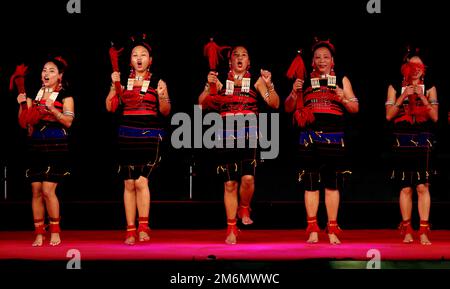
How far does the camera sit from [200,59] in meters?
7.59

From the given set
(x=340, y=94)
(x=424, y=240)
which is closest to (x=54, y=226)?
(x=340, y=94)

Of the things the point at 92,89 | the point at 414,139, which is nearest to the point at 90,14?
the point at 92,89

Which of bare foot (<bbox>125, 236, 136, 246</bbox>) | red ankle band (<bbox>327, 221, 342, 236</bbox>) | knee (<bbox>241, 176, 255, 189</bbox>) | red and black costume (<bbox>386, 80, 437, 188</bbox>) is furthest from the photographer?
knee (<bbox>241, 176, 255, 189</bbox>)

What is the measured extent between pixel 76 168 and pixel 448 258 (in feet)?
13.5

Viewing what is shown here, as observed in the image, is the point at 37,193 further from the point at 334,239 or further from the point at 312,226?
the point at 334,239

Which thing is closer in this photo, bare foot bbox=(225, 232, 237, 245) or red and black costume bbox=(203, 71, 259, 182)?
bare foot bbox=(225, 232, 237, 245)

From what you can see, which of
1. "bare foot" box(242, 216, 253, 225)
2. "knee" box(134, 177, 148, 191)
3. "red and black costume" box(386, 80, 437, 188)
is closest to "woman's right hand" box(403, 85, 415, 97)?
"red and black costume" box(386, 80, 437, 188)

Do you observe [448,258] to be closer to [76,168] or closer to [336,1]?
[336,1]

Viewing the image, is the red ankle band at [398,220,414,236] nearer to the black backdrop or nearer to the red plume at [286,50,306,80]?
the red plume at [286,50,306,80]

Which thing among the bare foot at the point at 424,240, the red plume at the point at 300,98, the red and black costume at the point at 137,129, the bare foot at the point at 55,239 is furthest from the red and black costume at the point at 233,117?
the bare foot at the point at 424,240

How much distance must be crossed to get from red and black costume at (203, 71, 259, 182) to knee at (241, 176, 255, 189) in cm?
15

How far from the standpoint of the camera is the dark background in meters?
7.07

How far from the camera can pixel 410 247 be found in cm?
550

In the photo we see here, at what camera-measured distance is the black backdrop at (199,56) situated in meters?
7.07
